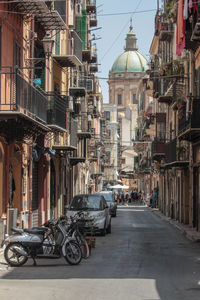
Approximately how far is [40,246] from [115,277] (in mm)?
2668

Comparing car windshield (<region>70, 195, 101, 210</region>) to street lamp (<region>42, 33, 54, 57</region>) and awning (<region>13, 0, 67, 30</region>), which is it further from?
awning (<region>13, 0, 67, 30</region>)

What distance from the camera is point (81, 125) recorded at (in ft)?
155

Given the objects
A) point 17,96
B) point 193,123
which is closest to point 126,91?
point 193,123

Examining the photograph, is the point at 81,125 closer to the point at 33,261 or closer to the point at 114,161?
the point at 33,261

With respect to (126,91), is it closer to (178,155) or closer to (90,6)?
(90,6)

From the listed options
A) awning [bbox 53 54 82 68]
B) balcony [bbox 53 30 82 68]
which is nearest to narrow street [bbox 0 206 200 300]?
awning [bbox 53 54 82 68]

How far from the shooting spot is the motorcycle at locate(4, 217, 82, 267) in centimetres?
1427

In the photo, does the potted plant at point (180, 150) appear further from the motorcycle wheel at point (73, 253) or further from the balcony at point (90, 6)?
the balcony at point (90, 6)

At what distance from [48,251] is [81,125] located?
31.9 metres

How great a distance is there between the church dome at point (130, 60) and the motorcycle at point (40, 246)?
411ft

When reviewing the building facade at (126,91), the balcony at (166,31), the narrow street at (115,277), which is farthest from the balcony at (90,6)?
the building facade at (126,91)

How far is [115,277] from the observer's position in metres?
12.5

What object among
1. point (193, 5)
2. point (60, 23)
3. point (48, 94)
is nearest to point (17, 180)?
point (48, 94)

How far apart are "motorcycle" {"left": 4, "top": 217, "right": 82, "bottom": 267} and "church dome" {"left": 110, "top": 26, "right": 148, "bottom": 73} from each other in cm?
12538
